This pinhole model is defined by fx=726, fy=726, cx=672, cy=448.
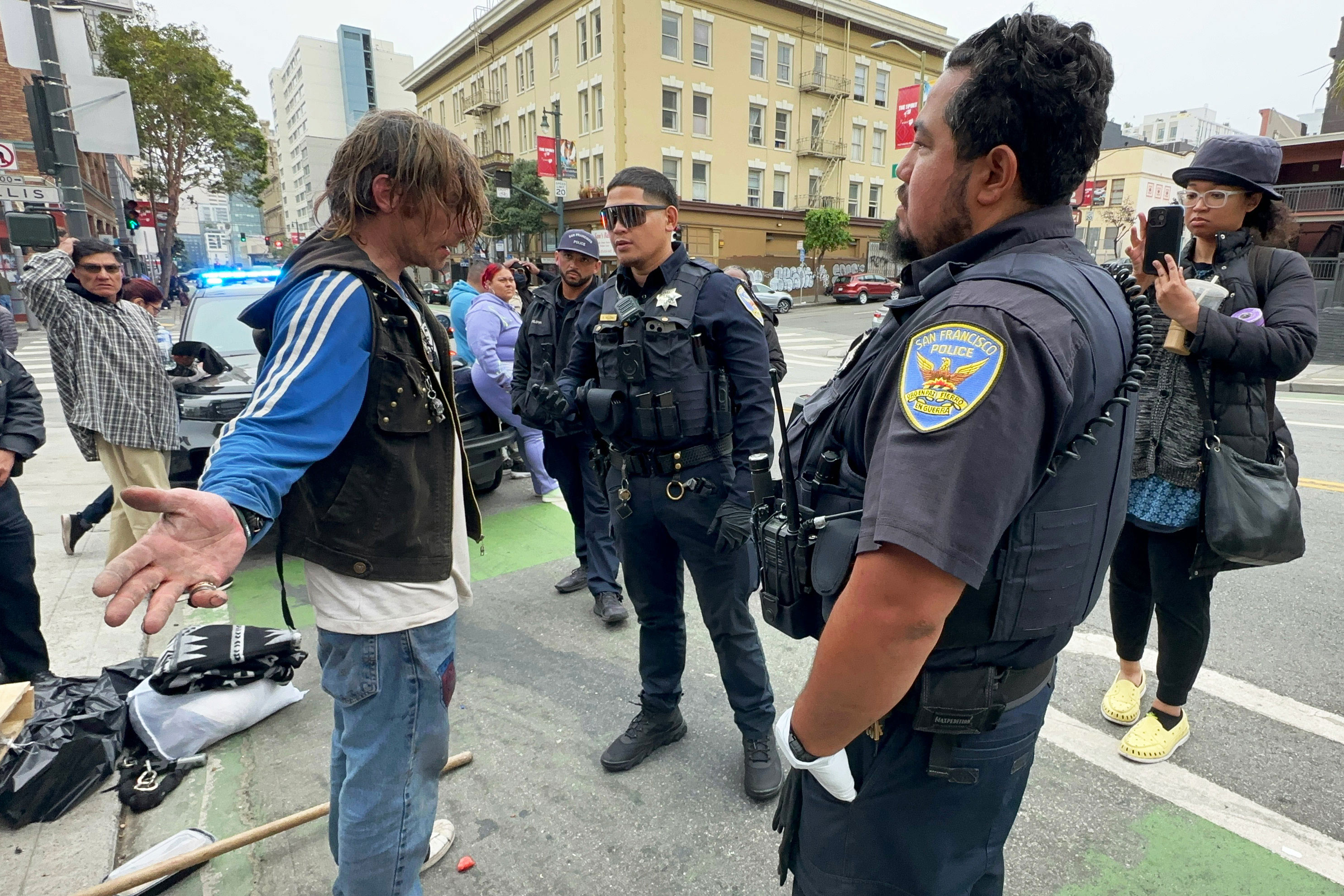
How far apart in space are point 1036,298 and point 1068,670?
9.98ft

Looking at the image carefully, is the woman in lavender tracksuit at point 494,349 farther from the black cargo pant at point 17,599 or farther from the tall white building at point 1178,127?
the tall white building at point 1178,127

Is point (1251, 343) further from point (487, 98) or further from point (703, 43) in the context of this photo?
point (487, 98)

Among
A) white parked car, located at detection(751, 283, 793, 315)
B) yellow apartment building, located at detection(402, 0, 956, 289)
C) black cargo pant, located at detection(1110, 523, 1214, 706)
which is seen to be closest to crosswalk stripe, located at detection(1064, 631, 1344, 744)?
black cargo pant, located at detection(1110, 523, 1214, 706)

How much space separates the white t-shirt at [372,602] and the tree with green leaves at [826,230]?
3487 centimetres

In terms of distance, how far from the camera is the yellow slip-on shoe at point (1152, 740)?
2779 millimetres

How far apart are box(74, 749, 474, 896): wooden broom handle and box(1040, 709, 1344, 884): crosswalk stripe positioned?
2.44m

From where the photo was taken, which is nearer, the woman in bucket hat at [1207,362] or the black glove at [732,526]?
the woman in bucket hat at [1207,362]

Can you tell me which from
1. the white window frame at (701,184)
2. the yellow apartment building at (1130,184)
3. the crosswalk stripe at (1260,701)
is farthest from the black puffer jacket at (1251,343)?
the yellow apartment building at (1130,184)

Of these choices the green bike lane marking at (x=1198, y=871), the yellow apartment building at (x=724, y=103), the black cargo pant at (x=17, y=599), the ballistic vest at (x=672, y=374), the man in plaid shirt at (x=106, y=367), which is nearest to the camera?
the green bike lane marking at (x=1198, y=871)

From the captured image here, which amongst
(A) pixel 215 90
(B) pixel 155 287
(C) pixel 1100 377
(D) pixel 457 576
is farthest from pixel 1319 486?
(A) pixel 215 90

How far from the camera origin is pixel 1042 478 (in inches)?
44.4

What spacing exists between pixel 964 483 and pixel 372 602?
52.6 inches

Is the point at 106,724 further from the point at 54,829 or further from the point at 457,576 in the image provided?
the point at 457,576

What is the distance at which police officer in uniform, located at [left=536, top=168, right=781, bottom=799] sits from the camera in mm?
2643
